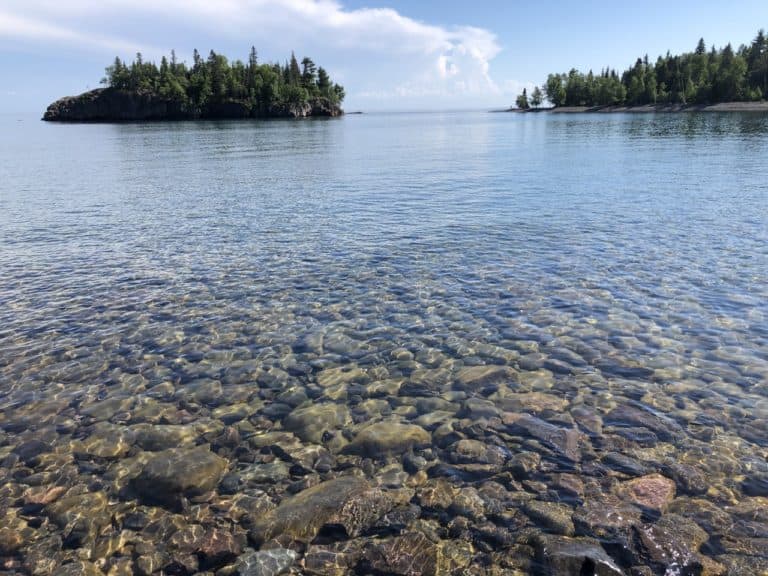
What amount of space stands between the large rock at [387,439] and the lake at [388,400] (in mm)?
46

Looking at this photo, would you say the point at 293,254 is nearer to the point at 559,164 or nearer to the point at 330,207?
the point at 330,207

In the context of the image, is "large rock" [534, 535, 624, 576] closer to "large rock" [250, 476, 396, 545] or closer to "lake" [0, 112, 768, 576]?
"lake" [0, 112, 768, 576]

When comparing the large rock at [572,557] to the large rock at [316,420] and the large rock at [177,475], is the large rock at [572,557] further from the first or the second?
the large rock at [177,475]

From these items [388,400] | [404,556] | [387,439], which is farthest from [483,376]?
[404,556]

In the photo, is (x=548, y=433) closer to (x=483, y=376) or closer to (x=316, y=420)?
(x=483, y=376)

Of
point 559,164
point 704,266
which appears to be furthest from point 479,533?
point 559,164

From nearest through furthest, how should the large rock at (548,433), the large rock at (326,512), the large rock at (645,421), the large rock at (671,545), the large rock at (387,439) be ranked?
the large rock at (671,545) → the large rock at (326,512) → the large rock at (548,433) → the large rock at (387,439) → the large rock at (645,421)

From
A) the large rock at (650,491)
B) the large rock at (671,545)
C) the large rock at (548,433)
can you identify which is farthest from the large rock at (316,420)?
the large rock at (671,545)

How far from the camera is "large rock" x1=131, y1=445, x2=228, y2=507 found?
8.29 meters

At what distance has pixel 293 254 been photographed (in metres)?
22.2

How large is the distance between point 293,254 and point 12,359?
1148 cm

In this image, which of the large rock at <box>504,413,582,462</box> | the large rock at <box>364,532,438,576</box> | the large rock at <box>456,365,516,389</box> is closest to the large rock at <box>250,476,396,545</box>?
the large rock at <box>364,532,438,576</box>

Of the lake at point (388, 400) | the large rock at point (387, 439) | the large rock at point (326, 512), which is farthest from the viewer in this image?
the large rock at point (387, 439)

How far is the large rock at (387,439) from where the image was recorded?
9336 millimetres
